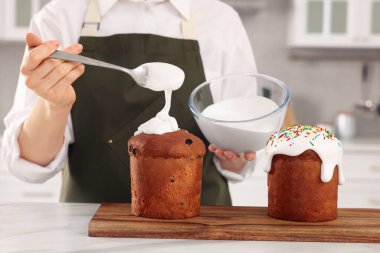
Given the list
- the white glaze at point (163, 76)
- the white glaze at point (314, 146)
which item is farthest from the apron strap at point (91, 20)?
the white glaze at point (314, 146)

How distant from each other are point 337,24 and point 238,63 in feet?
6.00

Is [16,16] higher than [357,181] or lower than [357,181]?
higher

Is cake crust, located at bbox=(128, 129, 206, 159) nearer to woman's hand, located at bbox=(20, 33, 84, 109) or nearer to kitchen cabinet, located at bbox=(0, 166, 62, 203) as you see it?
woman's hand, located at bbox=(20, 33, 84, 109)

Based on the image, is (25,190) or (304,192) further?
(25,190)

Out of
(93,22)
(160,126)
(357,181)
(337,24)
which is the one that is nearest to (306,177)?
(160,126)

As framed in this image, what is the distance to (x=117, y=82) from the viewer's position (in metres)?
1.68

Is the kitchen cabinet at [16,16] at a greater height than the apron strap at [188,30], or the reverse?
the apron strap at [188,30]

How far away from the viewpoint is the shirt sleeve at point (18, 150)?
1516mm

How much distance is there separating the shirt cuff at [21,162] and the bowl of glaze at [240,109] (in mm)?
382

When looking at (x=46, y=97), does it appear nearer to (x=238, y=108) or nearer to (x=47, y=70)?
(x=47, y=70)

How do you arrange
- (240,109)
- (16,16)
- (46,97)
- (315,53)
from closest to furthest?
(46,97) → (240,109) → (16,16) → (315,53)

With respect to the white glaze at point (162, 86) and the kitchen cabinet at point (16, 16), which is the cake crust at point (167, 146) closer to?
the white glaze at point (162, 86)

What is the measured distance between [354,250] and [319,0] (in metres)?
2.60

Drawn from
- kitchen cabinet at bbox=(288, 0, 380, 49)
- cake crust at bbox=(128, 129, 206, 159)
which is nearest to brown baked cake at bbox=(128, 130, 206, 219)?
cake crust at bbox=(128, 129, 206, 159)
